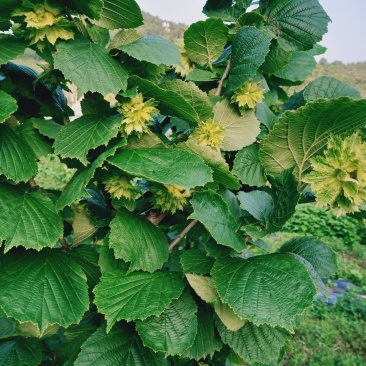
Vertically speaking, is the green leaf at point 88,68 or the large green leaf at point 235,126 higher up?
the green leaf at point 88,68

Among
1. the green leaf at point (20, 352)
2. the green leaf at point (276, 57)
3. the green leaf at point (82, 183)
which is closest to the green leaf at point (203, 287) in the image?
the green leaf at point (82, 183)

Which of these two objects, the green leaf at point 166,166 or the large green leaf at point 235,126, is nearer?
the green leaf at point 166,166

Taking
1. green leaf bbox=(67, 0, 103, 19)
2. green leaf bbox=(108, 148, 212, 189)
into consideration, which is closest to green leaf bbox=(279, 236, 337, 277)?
green leaf bbox=(108, 148, 212, 189)

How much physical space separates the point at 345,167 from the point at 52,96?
87cm

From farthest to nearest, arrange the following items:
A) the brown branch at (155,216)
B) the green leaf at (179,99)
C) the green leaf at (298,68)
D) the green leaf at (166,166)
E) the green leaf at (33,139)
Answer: the green leaf at (298,68) → the brown branch at (155,216) → the green leaf at (33,139) → the green leaf at (179,99) → the green leaf at (166,166)

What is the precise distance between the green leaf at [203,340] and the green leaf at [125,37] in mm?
765

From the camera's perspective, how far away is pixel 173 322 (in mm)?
1038

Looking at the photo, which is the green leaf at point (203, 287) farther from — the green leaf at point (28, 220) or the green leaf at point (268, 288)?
the green leaf at point (28, 220)

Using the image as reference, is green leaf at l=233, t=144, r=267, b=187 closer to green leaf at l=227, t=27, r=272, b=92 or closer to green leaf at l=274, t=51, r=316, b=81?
green leaf at l=227, t=27, r=272, b=92

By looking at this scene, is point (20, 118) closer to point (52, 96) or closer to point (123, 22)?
point (52, 96)

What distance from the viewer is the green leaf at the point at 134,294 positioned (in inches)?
37.7

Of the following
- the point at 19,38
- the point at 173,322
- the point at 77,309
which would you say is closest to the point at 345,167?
the point at 173,322

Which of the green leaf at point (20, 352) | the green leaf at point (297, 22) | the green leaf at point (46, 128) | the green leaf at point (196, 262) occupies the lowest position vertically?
the green leaf at point (20, 352)

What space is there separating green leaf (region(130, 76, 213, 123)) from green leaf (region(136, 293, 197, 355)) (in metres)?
0.49
